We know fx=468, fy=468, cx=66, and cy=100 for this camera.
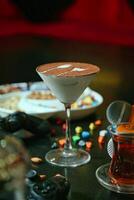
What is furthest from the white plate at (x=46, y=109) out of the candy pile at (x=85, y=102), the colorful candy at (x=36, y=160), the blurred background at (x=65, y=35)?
the blurred background at (x=65, y=35)

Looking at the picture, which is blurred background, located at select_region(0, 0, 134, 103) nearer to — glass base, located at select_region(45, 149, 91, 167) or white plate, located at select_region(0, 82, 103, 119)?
white plate, located at select_region(0, 82, 103, 119)

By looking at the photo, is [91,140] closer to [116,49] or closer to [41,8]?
[116,49]

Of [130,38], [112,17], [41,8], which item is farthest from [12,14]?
[130,38]

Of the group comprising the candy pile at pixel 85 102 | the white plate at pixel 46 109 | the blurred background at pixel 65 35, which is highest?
the white plate at pixel 46 109

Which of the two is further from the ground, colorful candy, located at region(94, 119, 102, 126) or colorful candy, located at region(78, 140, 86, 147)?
colorful candy, located at region(94, 119, 102, 126)

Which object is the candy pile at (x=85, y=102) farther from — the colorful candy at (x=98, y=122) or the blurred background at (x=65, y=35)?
the blurred background at (x=65, y=35)

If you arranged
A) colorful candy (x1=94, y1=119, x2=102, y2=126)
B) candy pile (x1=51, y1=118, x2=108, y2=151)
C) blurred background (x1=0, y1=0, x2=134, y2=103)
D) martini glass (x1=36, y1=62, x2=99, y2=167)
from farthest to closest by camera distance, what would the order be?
1. blurred background (x1=0, y1=0, x2=134, y2=103)
2. colorful candy (x1=94, y1=119, x2=102, y2=126)
3. candy pile (x1=51, y1=118, x2=108, y2=151)
4. martini glass (x1=36, y1=62, x2=99, y2=167)

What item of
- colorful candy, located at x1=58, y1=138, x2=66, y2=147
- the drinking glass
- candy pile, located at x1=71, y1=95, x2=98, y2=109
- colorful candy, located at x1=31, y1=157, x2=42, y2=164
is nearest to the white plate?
candy pile, located at x1=71, y1=95, x2=98, y2=109
